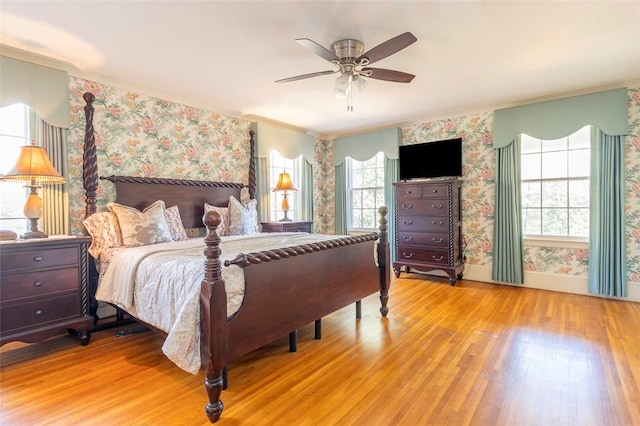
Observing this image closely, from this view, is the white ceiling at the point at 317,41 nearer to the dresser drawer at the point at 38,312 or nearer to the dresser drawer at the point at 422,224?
the dresser drawer at the point at 422,224

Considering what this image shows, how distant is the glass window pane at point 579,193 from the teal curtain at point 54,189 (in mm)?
5700

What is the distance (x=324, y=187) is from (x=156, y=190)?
10.9ft

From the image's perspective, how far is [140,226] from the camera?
119 inches

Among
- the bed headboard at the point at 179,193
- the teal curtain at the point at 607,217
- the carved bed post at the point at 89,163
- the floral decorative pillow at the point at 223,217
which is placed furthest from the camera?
the floral decorative pillow at the point at 223,217

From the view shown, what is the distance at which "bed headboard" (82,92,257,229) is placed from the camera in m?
3.15

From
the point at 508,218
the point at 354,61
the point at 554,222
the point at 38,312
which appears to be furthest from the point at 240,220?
the point at 554,222

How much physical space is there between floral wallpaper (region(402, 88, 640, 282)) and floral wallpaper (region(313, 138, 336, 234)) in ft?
5.08

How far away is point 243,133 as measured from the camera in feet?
15.8

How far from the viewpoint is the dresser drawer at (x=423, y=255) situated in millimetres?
4539

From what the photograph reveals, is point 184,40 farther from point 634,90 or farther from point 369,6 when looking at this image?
point 634,90

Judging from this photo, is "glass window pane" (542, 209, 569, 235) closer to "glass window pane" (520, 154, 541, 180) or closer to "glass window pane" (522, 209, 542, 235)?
"glass window pane" (522, 209, 542, 235)

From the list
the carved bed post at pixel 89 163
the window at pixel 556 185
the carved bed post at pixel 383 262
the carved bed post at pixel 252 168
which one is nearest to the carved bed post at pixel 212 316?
the carved bed post at pixel 383 262

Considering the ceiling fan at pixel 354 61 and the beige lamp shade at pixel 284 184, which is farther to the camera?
the beige lamp shade at pixel 284 184

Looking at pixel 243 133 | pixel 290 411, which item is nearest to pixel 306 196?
pixel 243 133
